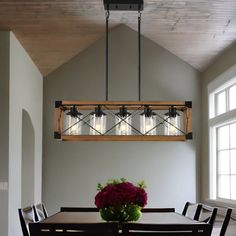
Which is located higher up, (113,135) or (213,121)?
(213,121)

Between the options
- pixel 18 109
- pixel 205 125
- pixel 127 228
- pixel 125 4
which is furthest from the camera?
pixel 205 125

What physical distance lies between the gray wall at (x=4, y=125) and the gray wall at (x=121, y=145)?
6.57 ft

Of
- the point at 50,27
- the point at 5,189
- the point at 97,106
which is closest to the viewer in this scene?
the point at 97,106

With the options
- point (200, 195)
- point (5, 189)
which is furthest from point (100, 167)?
point (5, 189)

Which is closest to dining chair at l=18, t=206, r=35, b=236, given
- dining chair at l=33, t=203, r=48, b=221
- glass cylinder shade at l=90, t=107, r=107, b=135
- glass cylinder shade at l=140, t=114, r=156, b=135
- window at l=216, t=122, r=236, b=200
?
dining chair at l=33, t=203, r=48, b=221

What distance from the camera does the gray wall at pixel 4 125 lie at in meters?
5.84

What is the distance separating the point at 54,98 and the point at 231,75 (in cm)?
283

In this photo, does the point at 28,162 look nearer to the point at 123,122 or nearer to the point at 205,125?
the point at 205,125

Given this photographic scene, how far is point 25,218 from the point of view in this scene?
4074 millimetres

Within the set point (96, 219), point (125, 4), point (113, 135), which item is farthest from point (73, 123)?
point (125, 4)

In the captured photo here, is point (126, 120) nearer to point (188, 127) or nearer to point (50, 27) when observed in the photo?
point (188, 127)

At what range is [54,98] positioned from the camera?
7.98 m

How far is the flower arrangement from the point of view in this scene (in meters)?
3.78

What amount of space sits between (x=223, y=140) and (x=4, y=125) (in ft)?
10.2
